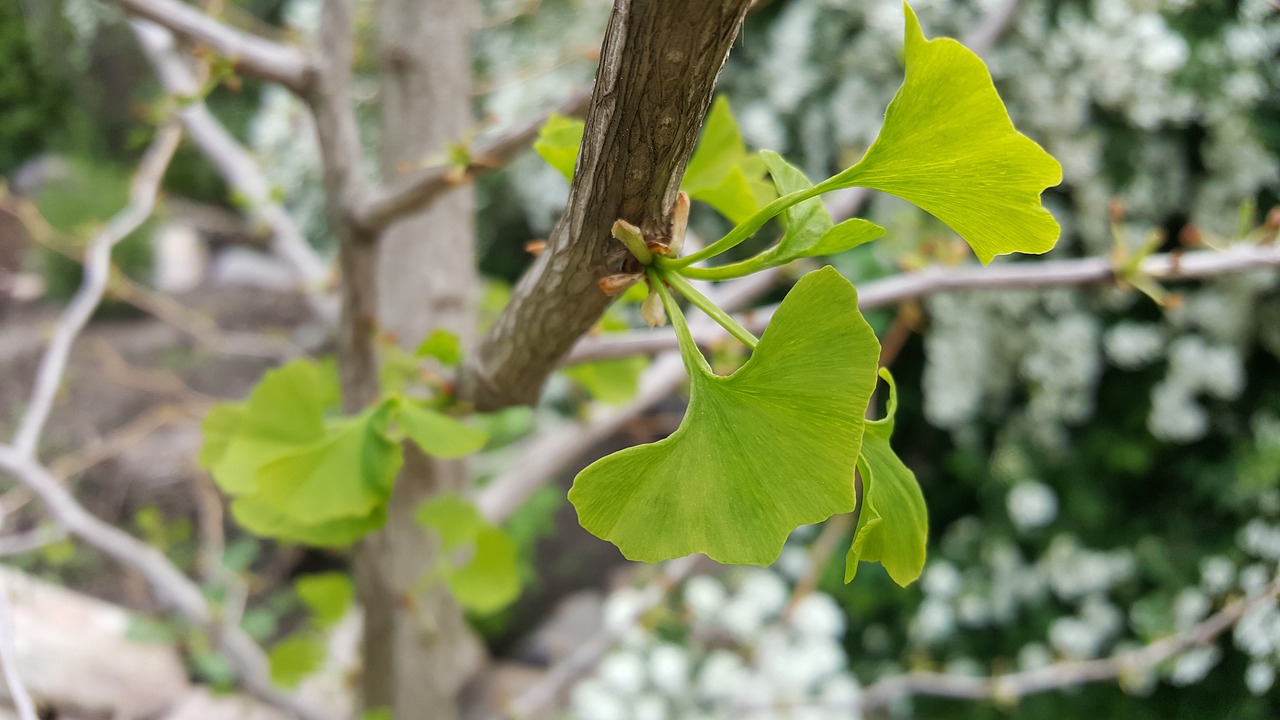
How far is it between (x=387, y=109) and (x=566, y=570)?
34.7 inches

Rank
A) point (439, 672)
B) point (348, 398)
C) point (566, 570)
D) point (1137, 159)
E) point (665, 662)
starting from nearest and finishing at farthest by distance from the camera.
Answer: point (348, 398) < point (439, 672) < point (1137, 159) < point (665, 662) < point (566, 570)

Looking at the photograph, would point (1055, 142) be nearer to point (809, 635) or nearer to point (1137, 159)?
point (1137, 159)

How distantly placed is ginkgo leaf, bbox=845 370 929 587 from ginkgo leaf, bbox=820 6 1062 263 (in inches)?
1.3

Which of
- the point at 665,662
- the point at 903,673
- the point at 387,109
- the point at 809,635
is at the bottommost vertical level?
the point at 903,673

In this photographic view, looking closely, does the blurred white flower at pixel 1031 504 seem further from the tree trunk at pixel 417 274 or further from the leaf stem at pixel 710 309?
the leaf stem at pixel 710 309

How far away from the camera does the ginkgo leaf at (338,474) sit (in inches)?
8.2

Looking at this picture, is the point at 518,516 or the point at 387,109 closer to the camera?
the point at 387,109

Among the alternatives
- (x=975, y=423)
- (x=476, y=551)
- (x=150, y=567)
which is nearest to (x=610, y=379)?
(x=476, y=551)

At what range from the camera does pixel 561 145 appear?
18 centimetres

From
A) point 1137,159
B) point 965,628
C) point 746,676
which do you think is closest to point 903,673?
point 965,628

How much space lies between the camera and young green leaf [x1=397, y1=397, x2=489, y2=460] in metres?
0.21

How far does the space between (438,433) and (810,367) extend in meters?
0.13

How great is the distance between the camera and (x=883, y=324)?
0.80 meters

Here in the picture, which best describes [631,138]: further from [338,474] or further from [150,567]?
[150,567]
